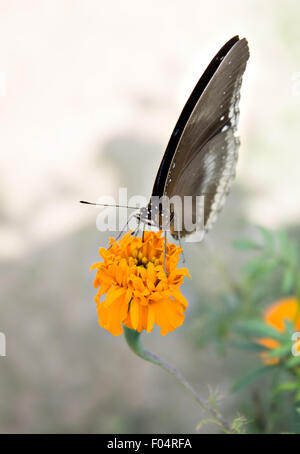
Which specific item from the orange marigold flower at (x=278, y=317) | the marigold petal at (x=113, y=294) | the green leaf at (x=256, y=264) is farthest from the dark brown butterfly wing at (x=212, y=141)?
the orange marigold flower at (x=278, y=317)

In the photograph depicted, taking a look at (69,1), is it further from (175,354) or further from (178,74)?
(175,354)

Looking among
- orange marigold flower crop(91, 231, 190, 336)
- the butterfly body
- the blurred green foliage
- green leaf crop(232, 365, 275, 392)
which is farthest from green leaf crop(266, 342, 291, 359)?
orange marigold flower crop(91, 231, 190, 336)

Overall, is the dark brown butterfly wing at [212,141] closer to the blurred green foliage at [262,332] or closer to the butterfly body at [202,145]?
the butterfly body at [202,145]

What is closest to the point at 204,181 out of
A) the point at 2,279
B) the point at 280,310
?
the point at 280,310

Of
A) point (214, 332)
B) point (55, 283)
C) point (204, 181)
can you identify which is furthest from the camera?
point (55, 283)

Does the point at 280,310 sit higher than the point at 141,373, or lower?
higher

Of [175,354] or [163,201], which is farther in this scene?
[175,354]

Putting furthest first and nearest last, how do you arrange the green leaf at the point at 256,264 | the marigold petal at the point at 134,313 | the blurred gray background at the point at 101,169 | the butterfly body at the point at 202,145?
the blurred gray background at the point at 101,169 → the green leaf at the point at 256,264 → the butterfly body at the point at 202,145 → the marigold petal at the point at 134,313
